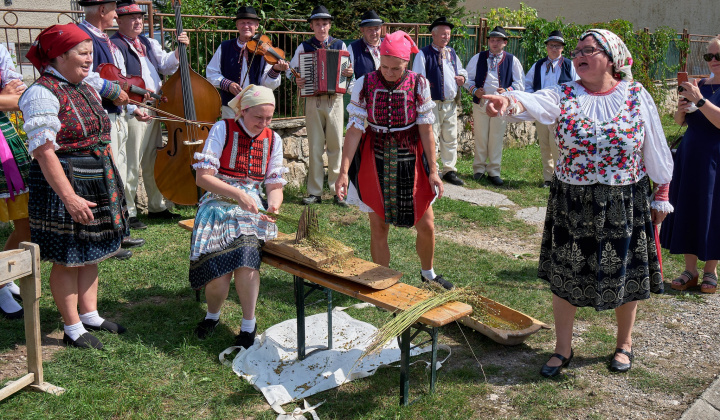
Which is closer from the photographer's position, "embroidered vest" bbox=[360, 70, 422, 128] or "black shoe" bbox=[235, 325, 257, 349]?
"black shoe" bbox=[235, 325, 257, 349]

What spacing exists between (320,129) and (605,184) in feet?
15.5

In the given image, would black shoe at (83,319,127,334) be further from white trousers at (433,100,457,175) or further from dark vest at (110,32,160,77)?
white trousers at (433,100,457,175)

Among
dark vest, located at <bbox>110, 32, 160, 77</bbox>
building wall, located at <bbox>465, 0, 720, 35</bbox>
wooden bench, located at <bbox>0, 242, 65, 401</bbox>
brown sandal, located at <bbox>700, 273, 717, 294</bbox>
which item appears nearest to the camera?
wooden bench, located at <bbox>0, 242, 65, 401</bbox>

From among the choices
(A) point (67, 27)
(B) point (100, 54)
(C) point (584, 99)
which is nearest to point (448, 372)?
(C) point (584, 99)

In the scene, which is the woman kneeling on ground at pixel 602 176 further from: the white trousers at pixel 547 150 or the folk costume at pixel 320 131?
the white trousers at pixel 547 150

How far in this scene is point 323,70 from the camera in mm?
7547

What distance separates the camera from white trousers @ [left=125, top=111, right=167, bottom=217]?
255 inches

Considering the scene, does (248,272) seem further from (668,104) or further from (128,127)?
(668,104)

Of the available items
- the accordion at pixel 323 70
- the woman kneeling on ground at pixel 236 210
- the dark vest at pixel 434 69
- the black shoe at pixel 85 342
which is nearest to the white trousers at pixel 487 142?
the dark vest at pixel 434 69

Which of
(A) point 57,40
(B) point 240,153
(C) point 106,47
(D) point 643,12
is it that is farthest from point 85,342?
(D) point 643,12

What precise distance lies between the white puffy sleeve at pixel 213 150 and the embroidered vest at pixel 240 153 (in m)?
0.03

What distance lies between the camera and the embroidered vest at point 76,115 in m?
3.75

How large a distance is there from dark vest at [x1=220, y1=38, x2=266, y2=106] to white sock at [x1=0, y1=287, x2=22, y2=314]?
10.8ft

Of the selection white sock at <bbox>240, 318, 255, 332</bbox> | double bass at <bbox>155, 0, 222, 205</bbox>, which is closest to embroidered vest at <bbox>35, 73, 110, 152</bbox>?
white sock at <bbox>240, 318, 255, 332</bbox>
